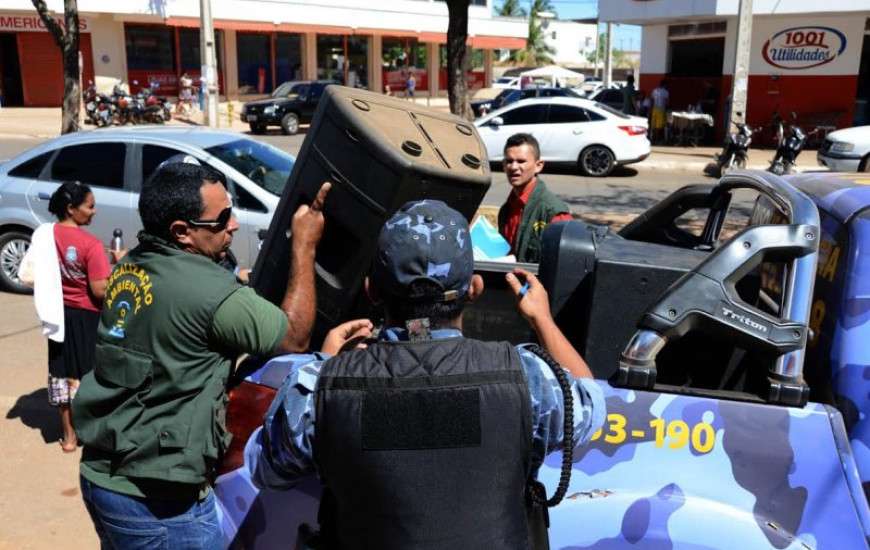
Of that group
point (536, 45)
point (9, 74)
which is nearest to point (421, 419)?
point (9, 74)

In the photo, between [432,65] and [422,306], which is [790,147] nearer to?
[422,306]

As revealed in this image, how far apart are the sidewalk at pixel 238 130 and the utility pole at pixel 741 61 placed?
126 cm

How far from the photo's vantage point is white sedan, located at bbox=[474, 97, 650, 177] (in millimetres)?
16125

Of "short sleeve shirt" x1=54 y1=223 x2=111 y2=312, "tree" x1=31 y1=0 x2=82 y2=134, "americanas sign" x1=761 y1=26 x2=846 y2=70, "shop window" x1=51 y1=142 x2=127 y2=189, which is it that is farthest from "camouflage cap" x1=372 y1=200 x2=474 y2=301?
"americanas sign" x1=761 y1=26 x2=846 y2=70

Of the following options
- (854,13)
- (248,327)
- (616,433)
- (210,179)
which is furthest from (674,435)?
(854,13)

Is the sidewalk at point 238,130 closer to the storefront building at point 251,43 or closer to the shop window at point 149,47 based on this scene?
the storefront building at point 251,43

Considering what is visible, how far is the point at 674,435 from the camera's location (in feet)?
7.32

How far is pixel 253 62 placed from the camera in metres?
33.1

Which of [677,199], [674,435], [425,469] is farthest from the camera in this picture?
[677,199]

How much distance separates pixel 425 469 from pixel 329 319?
4.62 feet

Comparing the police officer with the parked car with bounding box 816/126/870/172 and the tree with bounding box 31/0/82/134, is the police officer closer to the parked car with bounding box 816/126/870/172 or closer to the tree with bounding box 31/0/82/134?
the parked car with bounding box 816/126/870/172

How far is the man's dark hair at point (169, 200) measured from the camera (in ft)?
7.48

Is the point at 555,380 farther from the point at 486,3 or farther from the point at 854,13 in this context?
the point at 486,3

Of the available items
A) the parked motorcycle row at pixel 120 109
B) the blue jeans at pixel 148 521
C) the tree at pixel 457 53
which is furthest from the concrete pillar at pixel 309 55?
the blue jeans at pixel 148 521
